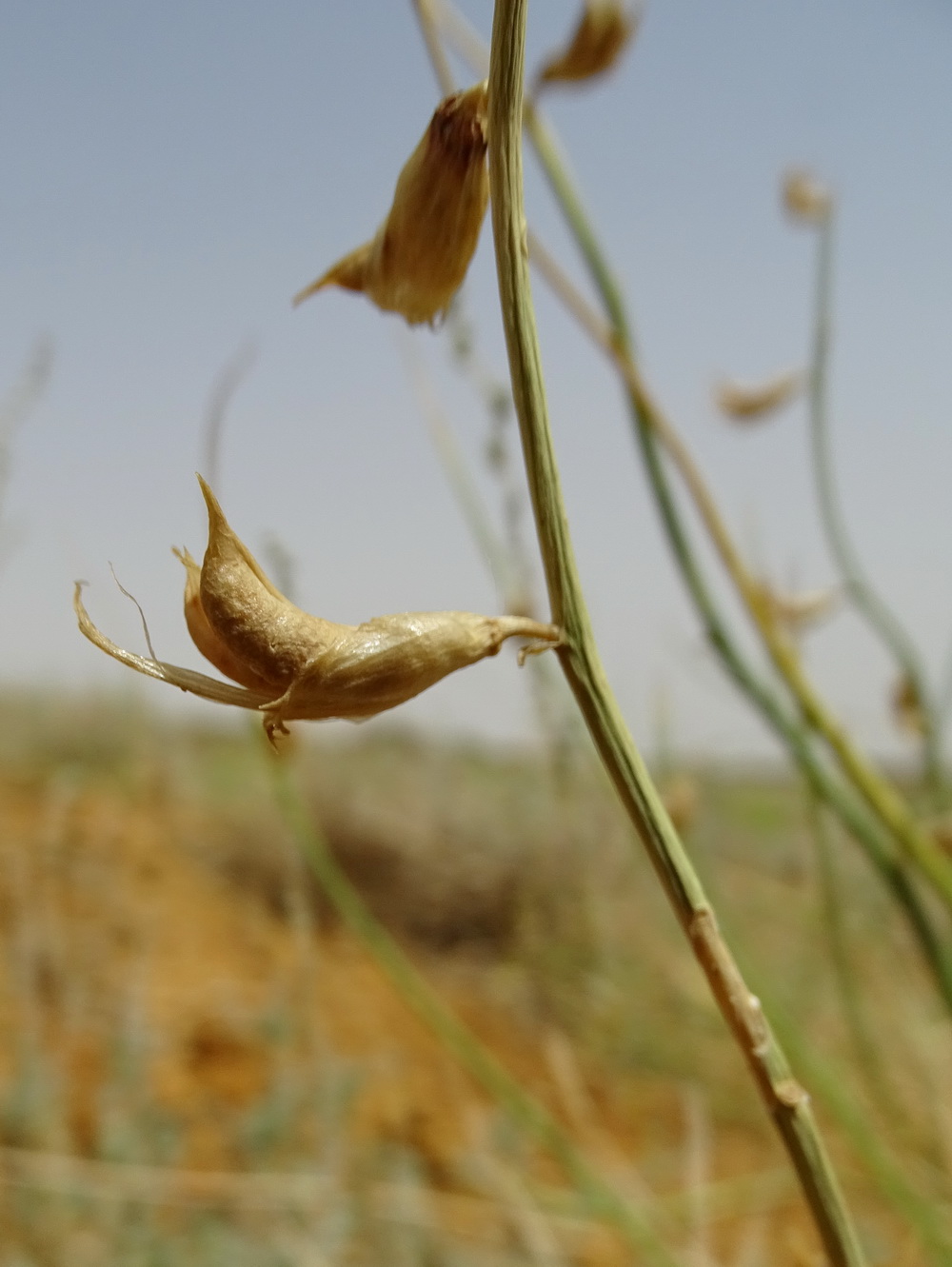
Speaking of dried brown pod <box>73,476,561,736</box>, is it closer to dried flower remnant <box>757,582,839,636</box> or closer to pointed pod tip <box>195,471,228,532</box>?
pointed pod tip <box>195,471,228,532</box>

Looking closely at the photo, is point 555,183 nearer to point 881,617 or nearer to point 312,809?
point 881,617

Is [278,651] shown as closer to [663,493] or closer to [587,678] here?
[587,678]

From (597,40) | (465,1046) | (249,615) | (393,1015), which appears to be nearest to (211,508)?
(249,615)

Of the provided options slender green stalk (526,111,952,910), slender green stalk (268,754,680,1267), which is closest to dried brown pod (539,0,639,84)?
slender green stalk (526,111,952,910)

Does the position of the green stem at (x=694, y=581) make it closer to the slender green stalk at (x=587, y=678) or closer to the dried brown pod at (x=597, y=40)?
the dried brown pod at (x=597, y=40)

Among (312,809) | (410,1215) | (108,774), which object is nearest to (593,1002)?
(410,1215)

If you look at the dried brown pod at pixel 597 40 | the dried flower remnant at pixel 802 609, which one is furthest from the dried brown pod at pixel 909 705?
the dried brown pod at pixel 597 40
